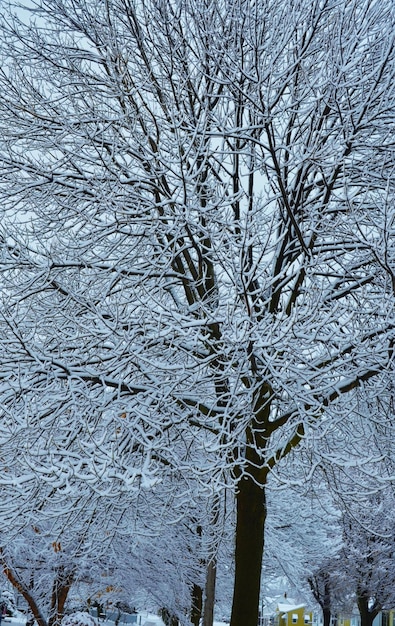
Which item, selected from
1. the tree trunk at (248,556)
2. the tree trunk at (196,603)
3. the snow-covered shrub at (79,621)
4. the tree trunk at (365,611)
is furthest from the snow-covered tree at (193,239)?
the tree trunk at (365,611)

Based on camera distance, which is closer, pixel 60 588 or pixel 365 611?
pixel 60 588

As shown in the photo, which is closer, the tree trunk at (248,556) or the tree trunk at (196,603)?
the tree trunk at (248,556)

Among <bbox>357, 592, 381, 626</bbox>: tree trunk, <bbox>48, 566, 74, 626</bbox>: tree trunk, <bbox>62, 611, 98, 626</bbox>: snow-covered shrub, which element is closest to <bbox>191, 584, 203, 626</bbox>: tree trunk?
<bbox>48, 566, 74, 626</bbox>: tree trunk

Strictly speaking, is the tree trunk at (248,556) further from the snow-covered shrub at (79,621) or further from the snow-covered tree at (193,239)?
the snow-covered shrub at (79,621)

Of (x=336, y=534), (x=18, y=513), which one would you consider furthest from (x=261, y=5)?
(x=336, y=534)

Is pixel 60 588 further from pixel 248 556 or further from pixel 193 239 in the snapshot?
pixel 193 239

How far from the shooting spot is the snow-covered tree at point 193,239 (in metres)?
7.12

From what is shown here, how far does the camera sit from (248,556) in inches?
327

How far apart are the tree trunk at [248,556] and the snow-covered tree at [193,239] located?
2 cm

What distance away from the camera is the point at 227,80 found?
7996 mm

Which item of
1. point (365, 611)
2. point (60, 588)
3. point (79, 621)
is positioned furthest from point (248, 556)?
point (365, 611)

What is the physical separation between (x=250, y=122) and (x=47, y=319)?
3.22 meters

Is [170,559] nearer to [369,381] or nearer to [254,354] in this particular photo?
[369,381]

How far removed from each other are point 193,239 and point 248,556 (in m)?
3.41
